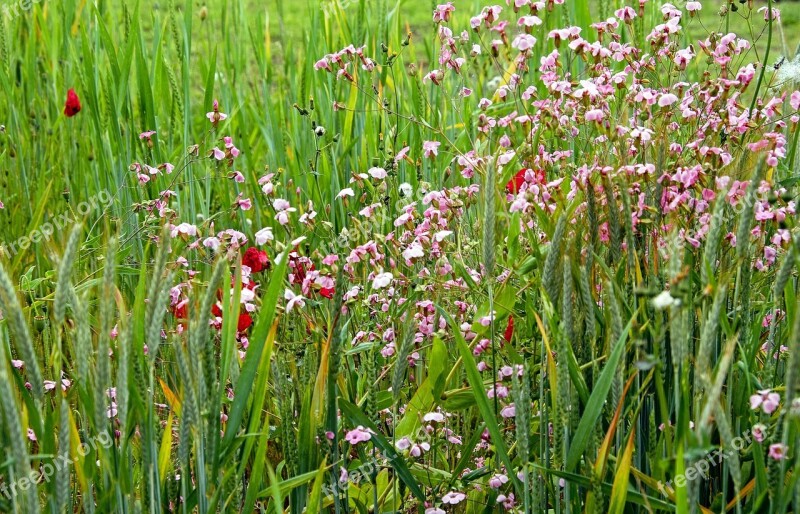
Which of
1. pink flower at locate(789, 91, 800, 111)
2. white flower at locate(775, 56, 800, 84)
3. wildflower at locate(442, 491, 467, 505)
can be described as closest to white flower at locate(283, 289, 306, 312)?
wildflower at locate(442, 491, 467, 505)

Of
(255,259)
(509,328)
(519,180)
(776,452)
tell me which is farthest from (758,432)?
(255,259)

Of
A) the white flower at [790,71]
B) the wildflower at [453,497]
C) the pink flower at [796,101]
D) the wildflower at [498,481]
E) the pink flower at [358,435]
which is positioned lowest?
the wildflower at [453,497]

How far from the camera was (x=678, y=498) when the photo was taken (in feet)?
4.05

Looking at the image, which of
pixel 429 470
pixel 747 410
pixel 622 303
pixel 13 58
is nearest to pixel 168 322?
pixel 429 470

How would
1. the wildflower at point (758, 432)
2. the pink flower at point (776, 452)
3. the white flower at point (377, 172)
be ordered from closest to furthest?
the pink flower at point (776, 452), the wildflower at point (758, 432), the white flower at point (377, 172)

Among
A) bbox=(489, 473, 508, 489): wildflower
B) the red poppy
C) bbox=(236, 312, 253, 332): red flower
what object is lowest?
bbox=(489, 473, 508, 489): wildflower

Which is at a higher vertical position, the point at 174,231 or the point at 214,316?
the point at 174,231

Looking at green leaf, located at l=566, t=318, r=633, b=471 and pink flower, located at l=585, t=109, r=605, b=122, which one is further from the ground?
pink flower, located at l=585, t=109, r=605, b=122

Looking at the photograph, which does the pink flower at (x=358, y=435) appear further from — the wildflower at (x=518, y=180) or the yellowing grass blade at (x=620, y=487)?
the wildflower at (x=518, y=180)

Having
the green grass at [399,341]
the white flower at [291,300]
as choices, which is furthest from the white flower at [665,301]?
the white flower at [291,300]

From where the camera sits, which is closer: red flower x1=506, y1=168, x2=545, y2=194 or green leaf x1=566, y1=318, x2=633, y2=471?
green leaf x1=566, y1=318, x2=633, y2=471

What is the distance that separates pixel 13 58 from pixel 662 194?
2.57 metres

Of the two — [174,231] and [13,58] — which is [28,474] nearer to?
[174,231]

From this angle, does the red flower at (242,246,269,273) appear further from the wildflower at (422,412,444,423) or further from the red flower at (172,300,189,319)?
the wildflower at (422,412,444,423)
